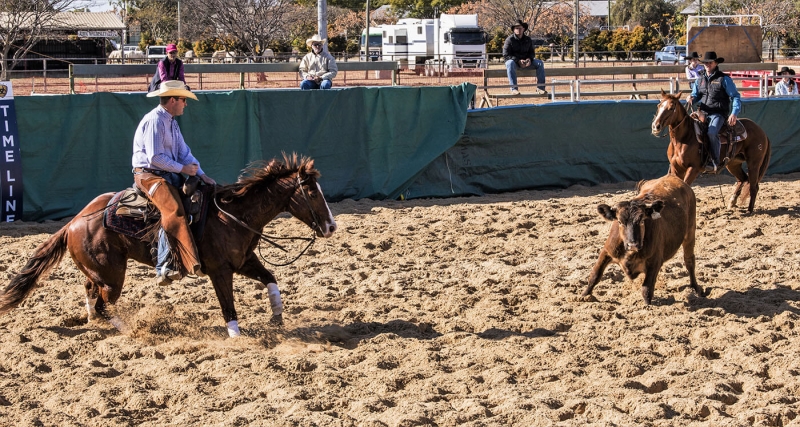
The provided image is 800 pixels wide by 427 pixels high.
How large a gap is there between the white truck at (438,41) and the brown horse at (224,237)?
27111mm

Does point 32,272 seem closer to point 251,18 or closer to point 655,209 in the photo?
point 655,209

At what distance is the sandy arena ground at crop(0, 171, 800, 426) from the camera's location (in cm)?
519

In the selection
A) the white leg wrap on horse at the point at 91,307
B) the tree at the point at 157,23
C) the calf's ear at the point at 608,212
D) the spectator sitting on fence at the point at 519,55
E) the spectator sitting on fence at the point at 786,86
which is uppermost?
the tree at the point at 157,23

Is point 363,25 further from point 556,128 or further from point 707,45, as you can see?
point 556,128

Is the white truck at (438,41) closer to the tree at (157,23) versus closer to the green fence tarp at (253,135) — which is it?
the tree at (157,23)

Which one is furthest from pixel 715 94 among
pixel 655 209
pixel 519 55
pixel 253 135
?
pixel 253 135

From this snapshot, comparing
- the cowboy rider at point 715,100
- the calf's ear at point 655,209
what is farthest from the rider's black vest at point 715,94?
the calf's ear at point 655,209

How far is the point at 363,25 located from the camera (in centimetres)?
6106

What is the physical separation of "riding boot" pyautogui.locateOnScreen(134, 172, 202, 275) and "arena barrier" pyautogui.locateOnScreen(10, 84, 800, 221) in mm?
5385

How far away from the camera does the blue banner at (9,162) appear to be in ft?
35.8

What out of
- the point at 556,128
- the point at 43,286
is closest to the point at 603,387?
the point at 43,286

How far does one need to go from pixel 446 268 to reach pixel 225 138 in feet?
15.3

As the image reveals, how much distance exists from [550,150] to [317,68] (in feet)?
13.1

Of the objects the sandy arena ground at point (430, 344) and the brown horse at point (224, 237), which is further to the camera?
the brown horse at point (224, 237)
